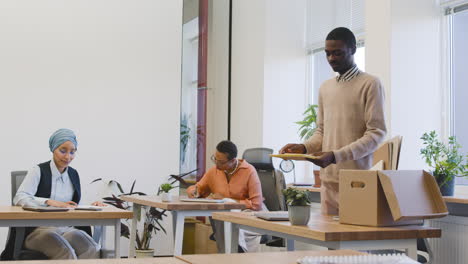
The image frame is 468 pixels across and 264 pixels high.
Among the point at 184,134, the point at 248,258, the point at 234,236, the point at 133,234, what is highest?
the point at 184,134

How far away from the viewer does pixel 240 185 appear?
4.64 m

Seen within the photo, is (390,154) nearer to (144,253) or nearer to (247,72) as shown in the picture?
(144,253)

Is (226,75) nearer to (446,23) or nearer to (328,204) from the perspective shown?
(446,23)

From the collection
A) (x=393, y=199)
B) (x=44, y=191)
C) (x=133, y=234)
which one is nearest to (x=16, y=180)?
(x=44, y=191)

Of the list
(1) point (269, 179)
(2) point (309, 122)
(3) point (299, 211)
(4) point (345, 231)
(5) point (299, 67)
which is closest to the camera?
(4) point (345, 231)

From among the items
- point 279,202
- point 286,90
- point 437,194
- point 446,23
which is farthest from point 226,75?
point 437,194

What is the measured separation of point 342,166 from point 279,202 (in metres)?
2.01

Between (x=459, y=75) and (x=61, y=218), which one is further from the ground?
(x=459, y=75)

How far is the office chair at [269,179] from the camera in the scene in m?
4.80

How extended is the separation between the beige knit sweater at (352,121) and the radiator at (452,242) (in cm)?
135

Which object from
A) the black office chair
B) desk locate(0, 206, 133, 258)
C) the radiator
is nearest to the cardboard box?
desk locate(0, 206, 133, 258)

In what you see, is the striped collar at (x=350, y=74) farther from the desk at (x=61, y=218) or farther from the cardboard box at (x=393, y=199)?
the desk at (x=61, y=218)

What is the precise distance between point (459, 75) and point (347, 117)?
2.03 metres

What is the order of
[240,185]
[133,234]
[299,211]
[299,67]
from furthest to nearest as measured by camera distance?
[299,67]
[133,234]
[240,185]
[299,211]
